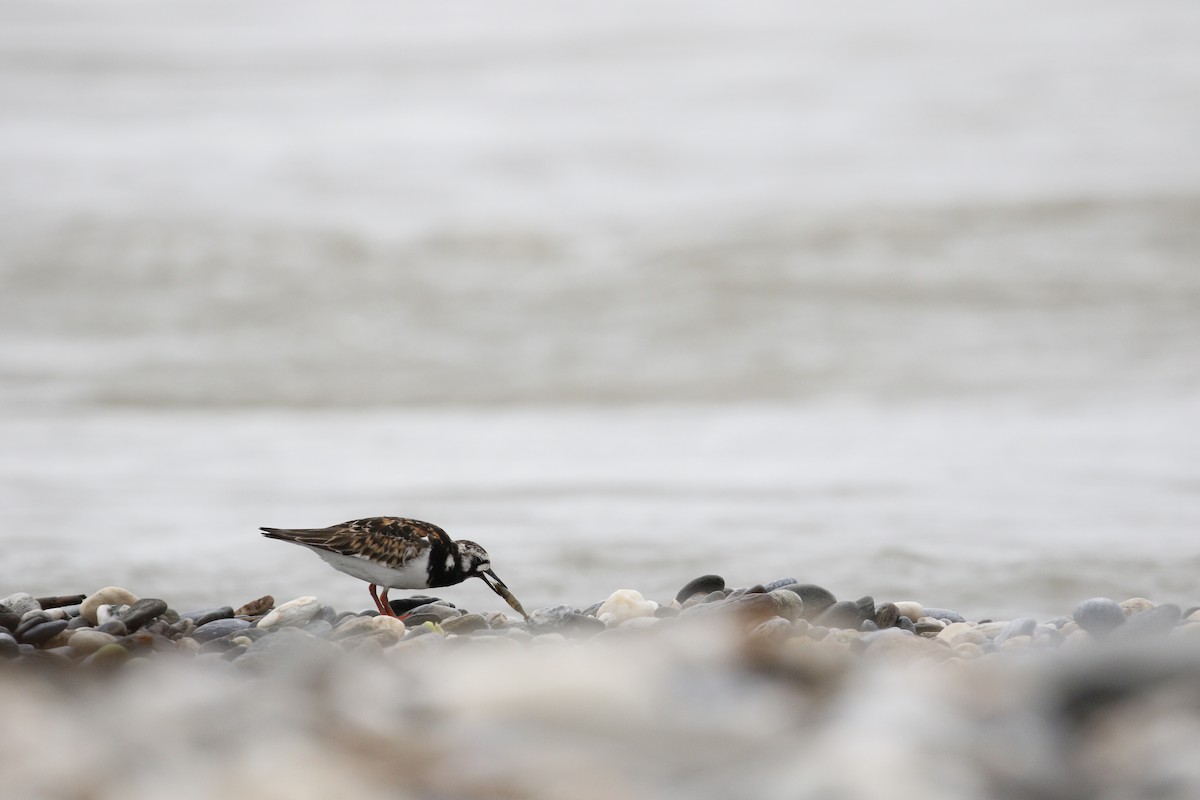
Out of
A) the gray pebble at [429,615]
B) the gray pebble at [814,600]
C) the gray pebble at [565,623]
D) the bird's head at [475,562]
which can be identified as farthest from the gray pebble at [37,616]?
the gray pebble at [814,600]

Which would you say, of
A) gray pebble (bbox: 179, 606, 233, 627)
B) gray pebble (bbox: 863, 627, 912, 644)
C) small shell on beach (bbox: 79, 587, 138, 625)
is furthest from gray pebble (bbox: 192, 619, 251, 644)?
gray pebble (bbox: 863, 627, 912, 644)

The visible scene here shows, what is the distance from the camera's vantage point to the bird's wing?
8.40ft

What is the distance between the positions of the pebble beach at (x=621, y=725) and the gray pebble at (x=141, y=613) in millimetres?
293

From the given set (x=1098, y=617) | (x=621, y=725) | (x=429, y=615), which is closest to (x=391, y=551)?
(x=429, y=615)

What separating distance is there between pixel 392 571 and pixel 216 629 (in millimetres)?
344

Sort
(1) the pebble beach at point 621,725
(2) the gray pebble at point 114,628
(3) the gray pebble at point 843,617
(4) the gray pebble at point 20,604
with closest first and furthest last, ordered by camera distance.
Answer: (1) the pebble beach at point 621,725
(2) the gray pebble at point 114,628
(3) the gray pebble at point 843,617
(4) the gray pebble at point 20,604

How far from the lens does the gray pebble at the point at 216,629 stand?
2393mm

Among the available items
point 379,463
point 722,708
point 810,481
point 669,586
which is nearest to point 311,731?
point 722,708

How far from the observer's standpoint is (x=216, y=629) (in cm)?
242

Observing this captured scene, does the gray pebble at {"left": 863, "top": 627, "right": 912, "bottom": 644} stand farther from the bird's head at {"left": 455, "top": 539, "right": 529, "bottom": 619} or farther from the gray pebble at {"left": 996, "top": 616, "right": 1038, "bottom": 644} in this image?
the bird's head at {"left": 455, "top": 539, "right": 529, "bottom": 619}

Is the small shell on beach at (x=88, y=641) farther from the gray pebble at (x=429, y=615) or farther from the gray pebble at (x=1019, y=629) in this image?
the gray pebble at (x=1019, y=629)

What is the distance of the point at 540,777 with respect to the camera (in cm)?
141

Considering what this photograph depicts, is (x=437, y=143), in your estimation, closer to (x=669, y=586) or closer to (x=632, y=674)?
(x=669, y=586)

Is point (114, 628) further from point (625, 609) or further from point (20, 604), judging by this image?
point (625, 609)
